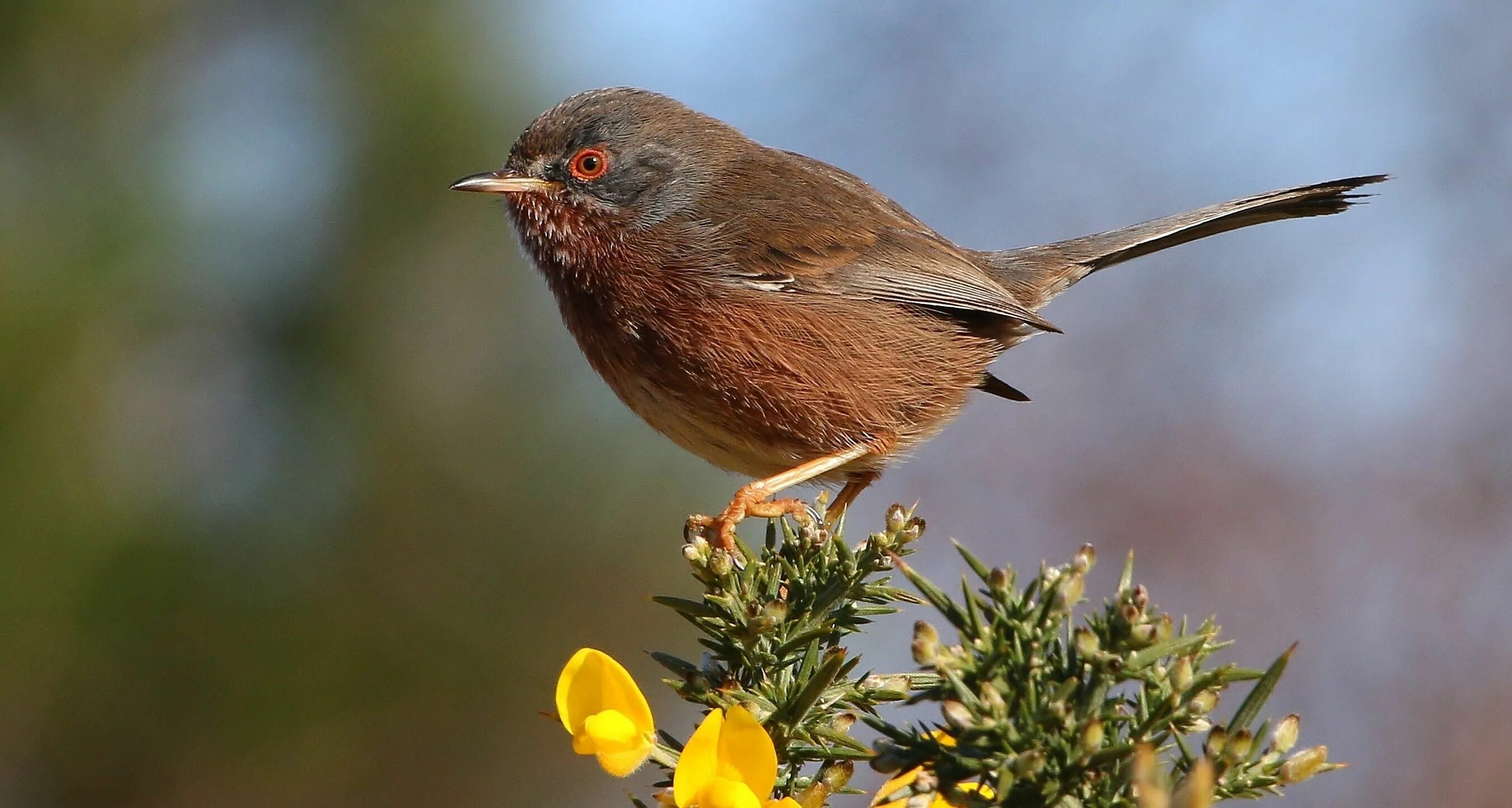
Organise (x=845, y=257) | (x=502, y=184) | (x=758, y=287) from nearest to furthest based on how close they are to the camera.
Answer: (x=758, y=287), (x=502, y=184), (x=845, y=257)

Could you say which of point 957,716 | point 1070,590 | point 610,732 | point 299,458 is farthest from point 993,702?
point 299,458

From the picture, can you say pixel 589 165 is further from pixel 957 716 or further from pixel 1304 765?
pixel 1304 765

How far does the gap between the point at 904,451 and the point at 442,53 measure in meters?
5.05

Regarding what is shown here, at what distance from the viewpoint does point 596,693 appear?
1797 millimetres

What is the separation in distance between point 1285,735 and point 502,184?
322 centimetres

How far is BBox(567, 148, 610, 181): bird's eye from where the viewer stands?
4238mm

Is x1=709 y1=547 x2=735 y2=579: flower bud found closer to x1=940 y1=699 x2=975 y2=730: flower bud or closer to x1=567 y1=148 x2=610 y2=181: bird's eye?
x1=940 y1=699 x2=975 y2=730: flower bud

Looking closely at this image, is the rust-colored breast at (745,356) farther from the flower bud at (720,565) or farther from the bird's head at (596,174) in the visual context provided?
the flower bud at (720,565)

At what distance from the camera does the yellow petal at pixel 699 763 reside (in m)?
1.61

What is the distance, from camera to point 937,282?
4258 mm

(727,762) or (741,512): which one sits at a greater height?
(741,512)

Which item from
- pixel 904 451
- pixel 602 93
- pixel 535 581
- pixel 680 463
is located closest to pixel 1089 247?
pixel 904 451

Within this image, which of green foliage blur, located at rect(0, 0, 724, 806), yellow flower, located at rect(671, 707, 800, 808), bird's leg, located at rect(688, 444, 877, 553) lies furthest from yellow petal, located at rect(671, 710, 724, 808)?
green foliage blur, located at rect(0, 0, 724, 806)

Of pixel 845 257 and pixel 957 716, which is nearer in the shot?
pixel 957 716
